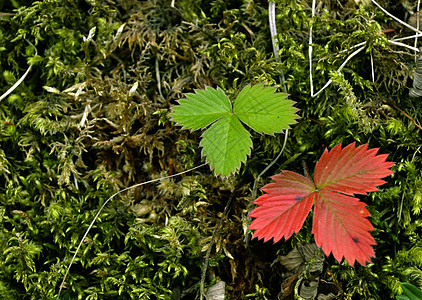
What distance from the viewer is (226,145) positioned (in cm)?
164

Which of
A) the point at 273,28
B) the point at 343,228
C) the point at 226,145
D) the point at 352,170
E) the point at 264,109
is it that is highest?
the point at 273,28

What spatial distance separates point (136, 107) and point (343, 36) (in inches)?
45.5

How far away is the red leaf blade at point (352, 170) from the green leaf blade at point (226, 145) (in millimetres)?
342

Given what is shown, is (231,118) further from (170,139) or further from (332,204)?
(332,204)

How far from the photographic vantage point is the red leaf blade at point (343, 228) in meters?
1.36

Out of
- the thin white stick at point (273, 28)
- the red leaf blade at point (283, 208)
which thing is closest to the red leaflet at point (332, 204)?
the red leaf blade at point (283, 208)

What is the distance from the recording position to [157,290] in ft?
5.65

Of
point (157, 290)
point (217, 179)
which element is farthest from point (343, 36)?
point (157, 290)

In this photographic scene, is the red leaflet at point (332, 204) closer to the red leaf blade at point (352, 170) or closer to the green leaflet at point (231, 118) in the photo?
the red leaf blade at point (352, 170)

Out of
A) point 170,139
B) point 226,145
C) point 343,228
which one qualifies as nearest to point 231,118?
point 226,145

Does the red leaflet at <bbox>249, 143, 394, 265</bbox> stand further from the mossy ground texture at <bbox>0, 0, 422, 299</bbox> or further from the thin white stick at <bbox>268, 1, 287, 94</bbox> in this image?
the thin white stick at <bbox>268, 1, 287, 94</bbox>

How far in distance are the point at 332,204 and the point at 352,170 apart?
18 centimetres

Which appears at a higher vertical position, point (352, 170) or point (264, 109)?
point (264, 109)

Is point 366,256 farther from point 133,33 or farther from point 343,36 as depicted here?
point 133,33
